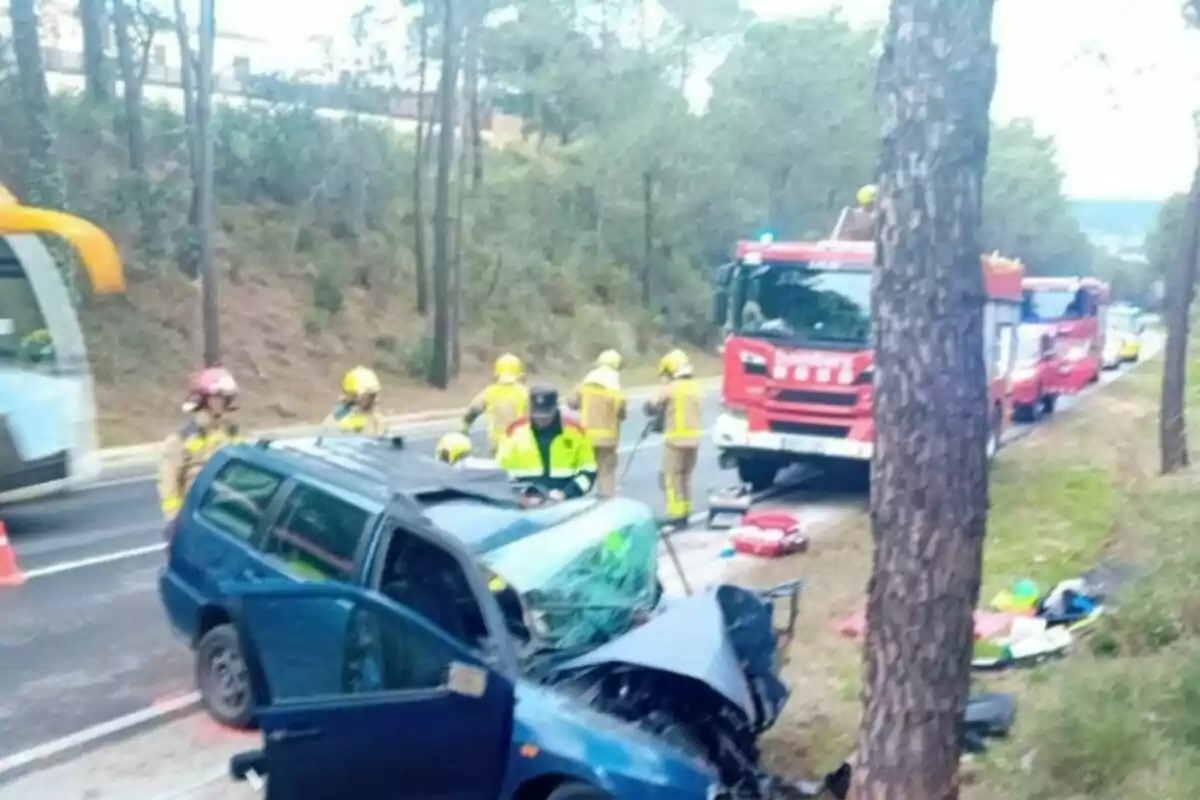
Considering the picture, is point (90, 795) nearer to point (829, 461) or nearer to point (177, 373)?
point (829, 461)

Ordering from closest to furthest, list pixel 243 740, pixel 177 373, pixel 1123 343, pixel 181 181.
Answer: pixel 243 740 → pixel 177 373 → pixel 181 181 → pixel 1123 343

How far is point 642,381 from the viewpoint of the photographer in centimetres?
3406

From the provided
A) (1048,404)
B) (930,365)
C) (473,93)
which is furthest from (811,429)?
(473,93)

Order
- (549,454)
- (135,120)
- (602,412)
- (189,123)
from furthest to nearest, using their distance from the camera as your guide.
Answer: (135,120) < (189,123) < (602,412) < (549,454)

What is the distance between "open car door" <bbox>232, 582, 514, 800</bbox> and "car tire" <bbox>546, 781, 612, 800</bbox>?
23cm

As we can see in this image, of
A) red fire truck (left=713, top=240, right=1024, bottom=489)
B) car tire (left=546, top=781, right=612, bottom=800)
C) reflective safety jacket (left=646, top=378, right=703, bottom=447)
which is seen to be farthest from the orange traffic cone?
red fire truck (left=713, top=240, right=1024, bottom=489)

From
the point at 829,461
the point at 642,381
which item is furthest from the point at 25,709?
the point at 642,381

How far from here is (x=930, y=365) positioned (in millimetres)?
4395

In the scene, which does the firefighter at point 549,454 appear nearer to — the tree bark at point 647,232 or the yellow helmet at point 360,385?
the yellow helmet at point 360,385

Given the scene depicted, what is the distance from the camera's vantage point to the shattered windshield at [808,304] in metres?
13.6

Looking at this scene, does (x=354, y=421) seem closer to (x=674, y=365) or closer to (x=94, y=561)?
(x=94, y=561)

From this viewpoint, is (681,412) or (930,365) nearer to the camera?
(930,365)

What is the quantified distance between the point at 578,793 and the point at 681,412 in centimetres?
768

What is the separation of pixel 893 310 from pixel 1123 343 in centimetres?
4322
